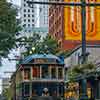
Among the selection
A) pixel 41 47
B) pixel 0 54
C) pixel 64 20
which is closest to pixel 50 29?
pixel 64 20

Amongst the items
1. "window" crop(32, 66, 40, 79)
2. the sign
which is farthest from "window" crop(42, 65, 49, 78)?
the sign

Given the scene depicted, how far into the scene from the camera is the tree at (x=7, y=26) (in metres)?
30.2

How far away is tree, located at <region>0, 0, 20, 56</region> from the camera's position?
3020 cm

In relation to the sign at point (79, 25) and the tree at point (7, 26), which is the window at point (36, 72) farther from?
the sign at point (79, 25)

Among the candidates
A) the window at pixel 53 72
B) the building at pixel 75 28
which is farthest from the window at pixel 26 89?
the building at pixel 75 28

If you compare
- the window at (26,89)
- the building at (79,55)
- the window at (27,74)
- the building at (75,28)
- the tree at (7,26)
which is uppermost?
the building at (75,28)

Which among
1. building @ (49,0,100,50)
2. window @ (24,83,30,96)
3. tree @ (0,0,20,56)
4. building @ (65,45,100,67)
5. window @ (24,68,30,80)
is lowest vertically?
window @ (24,83,30,96)

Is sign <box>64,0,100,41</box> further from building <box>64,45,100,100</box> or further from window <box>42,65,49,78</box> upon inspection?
window <box>42,65,49,78</box>

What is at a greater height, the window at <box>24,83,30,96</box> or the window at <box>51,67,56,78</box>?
the window at <box>51,67,56,78</box>

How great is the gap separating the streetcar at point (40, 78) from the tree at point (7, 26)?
199 centimetres

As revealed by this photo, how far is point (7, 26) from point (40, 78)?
4.22 m

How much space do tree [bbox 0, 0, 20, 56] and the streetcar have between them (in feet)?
6.54

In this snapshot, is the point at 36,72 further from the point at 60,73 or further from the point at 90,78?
the point at 90,78

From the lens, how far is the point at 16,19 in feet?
108
